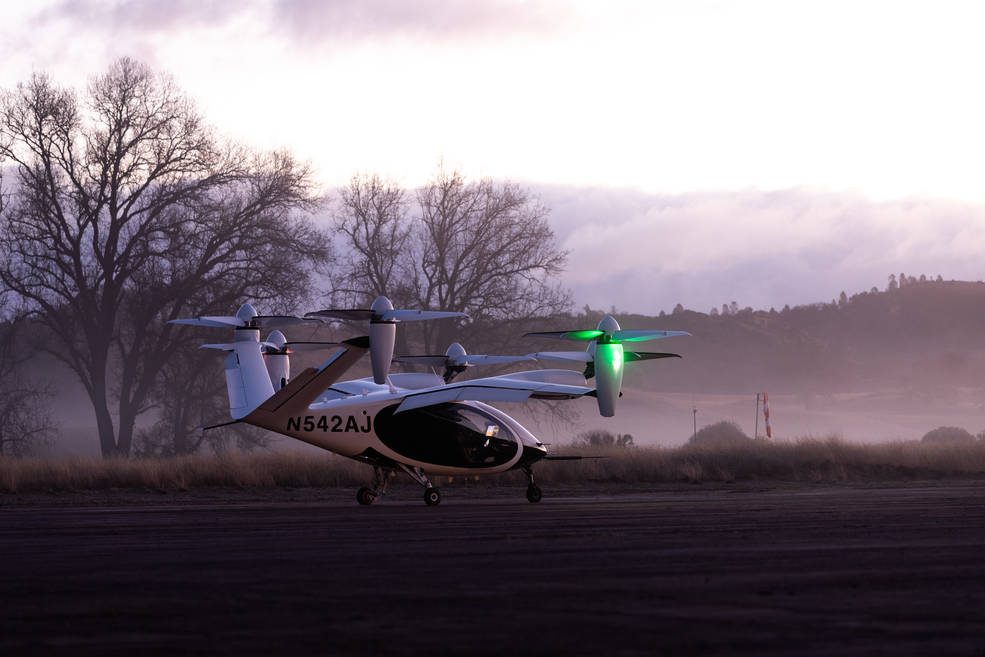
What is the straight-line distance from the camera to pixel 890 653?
7.98 meters

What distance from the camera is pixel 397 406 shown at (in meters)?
27.8

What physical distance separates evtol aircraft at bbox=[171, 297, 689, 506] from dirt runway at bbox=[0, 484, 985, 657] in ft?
16.3

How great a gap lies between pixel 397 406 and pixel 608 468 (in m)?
14.5

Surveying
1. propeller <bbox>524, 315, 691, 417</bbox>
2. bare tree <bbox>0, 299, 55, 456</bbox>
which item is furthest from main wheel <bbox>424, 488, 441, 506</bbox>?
Answer: bare tree <bbox>0, 299, 55, 456</bbox>

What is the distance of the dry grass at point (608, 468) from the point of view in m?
36.7

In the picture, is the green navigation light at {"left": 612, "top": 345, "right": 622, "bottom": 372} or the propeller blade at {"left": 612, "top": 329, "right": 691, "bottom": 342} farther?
the propeller blade at {"left": 612, "top": 329, "right": 691, "bottom": 342}

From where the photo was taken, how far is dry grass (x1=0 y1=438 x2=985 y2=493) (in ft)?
120

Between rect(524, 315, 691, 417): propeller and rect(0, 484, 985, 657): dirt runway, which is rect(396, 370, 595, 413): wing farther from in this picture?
rect(0, 484, 985, 657): dirt runway

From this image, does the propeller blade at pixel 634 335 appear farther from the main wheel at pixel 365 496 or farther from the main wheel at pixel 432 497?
the main wheel at pixel 365 496

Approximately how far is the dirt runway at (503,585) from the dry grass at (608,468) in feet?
51.8

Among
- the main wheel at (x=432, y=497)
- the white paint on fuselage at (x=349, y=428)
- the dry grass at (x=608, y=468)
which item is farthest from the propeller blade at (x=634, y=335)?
the dry grass at (x=608, y=468)

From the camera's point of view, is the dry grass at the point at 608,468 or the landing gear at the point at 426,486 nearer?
the landing gear at the point at 426,486

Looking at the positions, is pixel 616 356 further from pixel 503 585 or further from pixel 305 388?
pixel 503 585

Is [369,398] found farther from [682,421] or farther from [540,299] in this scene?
[682,421]
